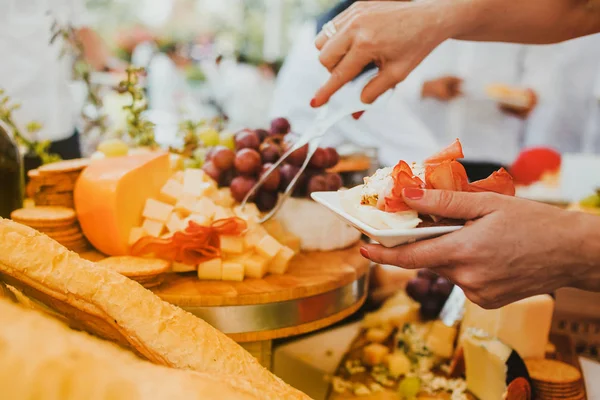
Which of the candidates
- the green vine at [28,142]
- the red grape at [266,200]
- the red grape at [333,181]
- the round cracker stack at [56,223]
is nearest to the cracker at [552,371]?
the red grape at [333,181]

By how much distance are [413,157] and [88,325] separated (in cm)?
288

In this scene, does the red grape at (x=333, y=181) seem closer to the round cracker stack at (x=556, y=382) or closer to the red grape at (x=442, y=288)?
the red grape at (x=442, y=288)

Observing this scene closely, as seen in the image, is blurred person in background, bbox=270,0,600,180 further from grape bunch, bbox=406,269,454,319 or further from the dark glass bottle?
the dark glass bottle

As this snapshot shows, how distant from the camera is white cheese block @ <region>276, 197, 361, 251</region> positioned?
60.1 inches

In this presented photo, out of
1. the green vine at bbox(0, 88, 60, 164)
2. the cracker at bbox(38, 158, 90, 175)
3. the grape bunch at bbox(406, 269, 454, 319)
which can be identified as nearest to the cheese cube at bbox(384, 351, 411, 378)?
the grape bunch at bbox(406, 269, 454, 319)

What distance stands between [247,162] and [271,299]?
0.42 metres

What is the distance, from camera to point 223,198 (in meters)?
1.50

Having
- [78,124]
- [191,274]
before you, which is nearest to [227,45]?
[78,124]

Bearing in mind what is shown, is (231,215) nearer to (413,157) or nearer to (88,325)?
(88,325)

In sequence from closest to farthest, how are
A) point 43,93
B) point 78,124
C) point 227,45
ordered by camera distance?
point 43,93 < point 78,124 < point 227,45

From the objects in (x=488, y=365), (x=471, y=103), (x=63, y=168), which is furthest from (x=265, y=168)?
(x=471, y=103)

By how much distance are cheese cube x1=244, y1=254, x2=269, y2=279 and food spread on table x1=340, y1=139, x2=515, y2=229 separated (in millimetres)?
352

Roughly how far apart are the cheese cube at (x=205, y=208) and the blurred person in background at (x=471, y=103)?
1.86 meters

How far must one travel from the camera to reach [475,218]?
89cm
